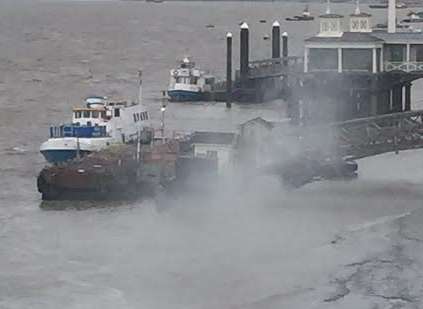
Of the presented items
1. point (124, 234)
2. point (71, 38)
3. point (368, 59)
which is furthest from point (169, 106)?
point (71, 38)

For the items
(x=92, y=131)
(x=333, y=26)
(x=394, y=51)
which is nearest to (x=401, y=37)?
(x=394, y=51)

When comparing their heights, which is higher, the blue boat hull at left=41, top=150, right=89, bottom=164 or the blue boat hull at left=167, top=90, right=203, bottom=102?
the blue boat hull at left=41, top=150, right=89, bottom=164

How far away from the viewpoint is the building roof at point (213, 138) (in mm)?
40656

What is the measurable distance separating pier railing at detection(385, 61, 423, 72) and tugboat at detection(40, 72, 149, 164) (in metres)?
10.4

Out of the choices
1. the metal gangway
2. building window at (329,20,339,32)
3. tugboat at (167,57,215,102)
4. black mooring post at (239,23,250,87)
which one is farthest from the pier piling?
the metal gangway

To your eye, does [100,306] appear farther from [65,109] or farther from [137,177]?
[65,109]

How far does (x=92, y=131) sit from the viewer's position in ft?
156

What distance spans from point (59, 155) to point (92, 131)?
1.83 metres

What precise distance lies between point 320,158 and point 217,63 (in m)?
62.0

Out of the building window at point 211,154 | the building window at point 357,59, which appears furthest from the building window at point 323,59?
the building window at point 211,154

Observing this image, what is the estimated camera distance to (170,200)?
38594mm

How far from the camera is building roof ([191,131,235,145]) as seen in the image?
40.7 metres

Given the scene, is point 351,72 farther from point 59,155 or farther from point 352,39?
point 59,155

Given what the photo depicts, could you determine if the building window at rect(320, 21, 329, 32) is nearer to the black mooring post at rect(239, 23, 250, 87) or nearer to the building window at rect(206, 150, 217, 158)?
the building window at rect(206, 150, 217, 158)
